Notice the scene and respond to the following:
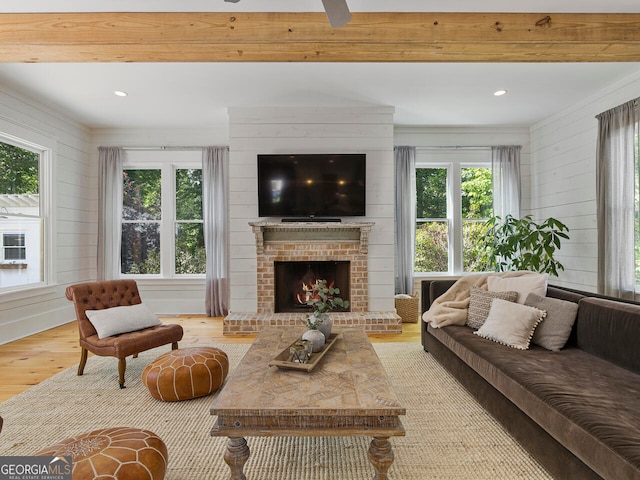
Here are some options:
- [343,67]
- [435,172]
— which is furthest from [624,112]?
[343,67]

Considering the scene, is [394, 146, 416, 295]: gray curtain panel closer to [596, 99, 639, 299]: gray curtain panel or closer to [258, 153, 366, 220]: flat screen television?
[258, 153, 366, 220]: flat screen television

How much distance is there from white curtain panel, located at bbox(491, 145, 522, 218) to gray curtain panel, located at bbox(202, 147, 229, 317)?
399 cm

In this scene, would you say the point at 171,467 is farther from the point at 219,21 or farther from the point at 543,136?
the point at 543,136

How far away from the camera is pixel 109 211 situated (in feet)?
16.9

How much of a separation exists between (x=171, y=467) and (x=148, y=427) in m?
0.47

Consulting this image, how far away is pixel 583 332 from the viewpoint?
232 cm

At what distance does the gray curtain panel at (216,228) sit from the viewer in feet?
16.7

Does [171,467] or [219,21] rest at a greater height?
[219,21]

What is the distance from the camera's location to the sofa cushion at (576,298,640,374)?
78.2 inches

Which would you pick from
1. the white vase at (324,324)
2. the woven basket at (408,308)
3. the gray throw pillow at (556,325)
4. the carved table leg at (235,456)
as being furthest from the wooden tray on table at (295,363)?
the woven basket at (408,308)

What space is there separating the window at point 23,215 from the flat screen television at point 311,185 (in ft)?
9.12

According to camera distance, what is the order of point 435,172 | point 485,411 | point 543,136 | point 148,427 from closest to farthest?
point 148,427, point 485,411, point 543,136, point 435,172

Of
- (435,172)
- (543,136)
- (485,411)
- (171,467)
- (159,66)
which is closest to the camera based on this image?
(171,467)

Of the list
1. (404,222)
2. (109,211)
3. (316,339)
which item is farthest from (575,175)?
(109,211)
